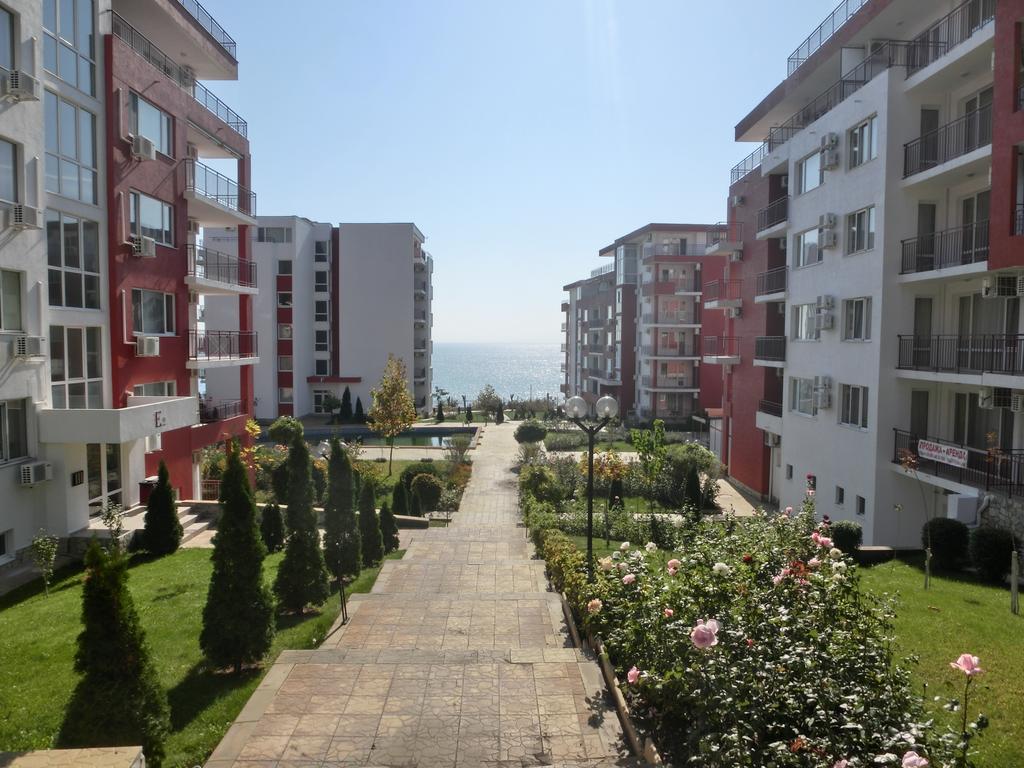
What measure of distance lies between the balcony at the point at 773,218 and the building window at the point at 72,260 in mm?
19959

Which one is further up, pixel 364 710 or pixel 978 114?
pixel 978 114

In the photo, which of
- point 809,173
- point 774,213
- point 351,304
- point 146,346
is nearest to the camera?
point 146,346

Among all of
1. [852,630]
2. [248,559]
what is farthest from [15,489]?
[852,630]

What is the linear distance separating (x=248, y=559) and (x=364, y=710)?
273cm

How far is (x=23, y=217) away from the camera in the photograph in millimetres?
14391

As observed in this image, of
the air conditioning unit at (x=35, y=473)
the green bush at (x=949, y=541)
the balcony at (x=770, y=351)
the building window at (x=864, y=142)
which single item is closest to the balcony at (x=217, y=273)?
the air conditioning unit at (x=35, y=473)

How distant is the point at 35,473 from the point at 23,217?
5043 mm

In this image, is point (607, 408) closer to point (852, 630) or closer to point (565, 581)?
point (565, 581)

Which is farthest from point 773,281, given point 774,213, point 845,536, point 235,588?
point 235,588

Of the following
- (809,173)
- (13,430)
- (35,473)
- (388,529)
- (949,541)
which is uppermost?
(809,173)

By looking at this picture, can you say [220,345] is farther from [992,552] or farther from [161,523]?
[992,552]

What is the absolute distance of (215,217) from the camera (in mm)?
24109

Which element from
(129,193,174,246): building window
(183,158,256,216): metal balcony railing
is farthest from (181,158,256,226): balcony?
(129,193,174,246): building window

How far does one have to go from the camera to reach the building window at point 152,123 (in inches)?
729
